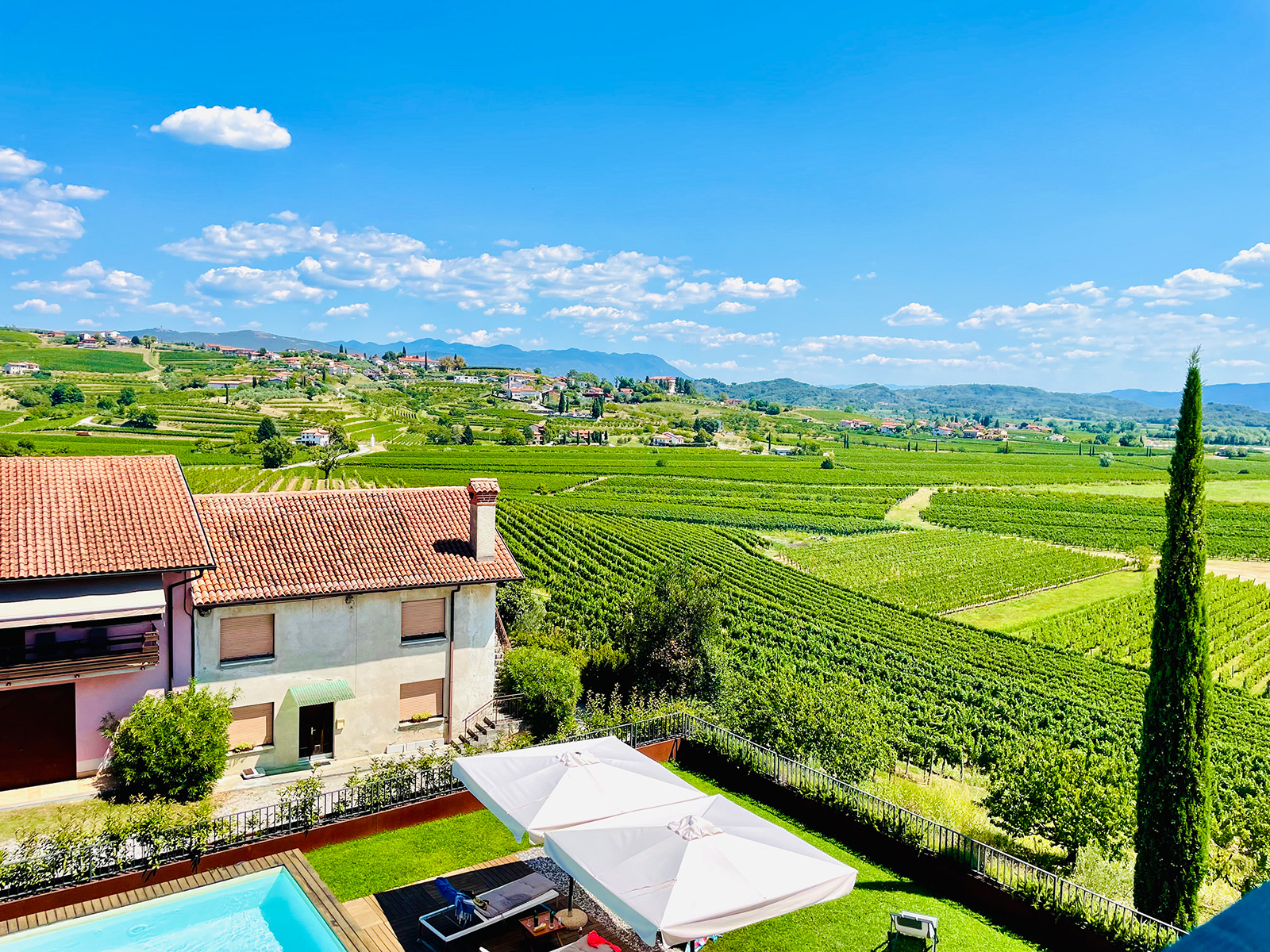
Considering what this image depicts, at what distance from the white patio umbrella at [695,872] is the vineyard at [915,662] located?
14617 millimetres

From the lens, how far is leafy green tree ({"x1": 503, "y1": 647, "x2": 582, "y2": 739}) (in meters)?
19.9

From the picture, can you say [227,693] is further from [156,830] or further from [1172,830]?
[1172,830]

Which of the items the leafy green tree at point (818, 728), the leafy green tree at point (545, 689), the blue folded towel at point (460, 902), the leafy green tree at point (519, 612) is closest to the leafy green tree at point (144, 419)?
the leafy green tree at point (519, 612)

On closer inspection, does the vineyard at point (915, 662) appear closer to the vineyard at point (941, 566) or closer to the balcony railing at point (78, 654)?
the vineyard at point (941, 566)

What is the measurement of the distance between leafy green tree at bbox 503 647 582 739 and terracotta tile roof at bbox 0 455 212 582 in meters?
7.77

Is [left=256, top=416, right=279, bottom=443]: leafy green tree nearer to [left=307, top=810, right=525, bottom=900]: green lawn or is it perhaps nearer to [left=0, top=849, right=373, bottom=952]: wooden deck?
[left=307, top=810, right=525, bottom=900]: green lawn

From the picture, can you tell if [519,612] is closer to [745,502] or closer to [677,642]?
[677,642]

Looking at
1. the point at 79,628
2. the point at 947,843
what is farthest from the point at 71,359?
the point at 947,843

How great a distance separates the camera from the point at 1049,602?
53.7 m

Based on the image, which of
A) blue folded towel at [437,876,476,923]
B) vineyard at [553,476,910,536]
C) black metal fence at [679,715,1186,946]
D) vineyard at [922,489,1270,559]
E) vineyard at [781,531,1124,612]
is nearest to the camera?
blue folded towel at [437,876,476,923]

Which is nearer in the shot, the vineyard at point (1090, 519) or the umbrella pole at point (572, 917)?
the umbrella pole at point (572, 917)

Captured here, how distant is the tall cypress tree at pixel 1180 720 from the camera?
40.9 ft

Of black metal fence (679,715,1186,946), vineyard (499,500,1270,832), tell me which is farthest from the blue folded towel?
vineyard (499,500,1270,832)

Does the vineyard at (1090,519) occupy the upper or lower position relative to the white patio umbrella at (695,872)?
lower
